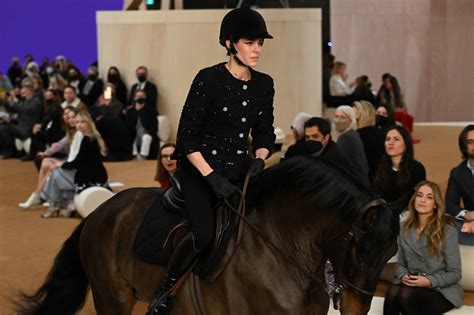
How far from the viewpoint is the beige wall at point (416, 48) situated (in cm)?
1980

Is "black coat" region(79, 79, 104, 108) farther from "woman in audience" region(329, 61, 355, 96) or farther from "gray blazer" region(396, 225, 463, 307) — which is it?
"gray blazer" region(396, 225, 463, 307)

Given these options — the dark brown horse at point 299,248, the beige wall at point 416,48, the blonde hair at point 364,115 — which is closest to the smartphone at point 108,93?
the beige wall at point 416,48

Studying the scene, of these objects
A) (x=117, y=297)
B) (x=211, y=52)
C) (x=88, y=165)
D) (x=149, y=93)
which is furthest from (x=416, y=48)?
(x=117, y=297)

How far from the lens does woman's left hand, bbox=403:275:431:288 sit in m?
6.65

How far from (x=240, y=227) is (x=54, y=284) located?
76.3 inches

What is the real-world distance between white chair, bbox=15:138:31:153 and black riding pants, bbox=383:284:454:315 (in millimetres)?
12891

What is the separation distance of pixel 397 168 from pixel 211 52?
10.3m

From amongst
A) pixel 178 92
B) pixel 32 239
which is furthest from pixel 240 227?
pixel 178 92

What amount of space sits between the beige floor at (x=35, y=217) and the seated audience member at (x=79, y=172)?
1.12 feet

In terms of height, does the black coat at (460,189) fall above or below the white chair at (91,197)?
above

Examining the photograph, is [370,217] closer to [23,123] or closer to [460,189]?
[460,189]

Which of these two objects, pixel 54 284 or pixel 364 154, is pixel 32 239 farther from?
pixel 54 284

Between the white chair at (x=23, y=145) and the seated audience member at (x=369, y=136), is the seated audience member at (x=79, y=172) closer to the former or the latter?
the seated audience member at (x=369, y=136)

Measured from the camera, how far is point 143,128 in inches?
676
